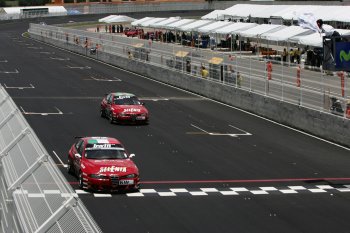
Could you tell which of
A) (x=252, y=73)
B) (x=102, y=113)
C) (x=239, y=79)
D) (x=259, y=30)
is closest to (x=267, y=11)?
(x=259, y=30)

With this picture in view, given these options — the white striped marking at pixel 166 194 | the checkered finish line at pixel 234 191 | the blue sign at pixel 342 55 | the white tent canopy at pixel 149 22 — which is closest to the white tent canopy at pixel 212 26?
the white tent canopy at pixel 149 22

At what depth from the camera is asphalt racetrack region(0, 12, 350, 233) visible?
66.2ft

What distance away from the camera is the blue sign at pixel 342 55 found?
1066 inches

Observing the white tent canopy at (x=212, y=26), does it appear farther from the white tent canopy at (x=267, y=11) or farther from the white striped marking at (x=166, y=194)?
the white striped marking at (x=166, y=194)

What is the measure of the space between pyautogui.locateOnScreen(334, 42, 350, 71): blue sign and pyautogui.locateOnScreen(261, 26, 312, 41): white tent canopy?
34.7 meters

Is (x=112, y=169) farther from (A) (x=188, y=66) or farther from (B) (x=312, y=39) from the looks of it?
(B) (x=312, y=39)

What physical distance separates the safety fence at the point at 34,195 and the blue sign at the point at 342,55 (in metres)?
17.1

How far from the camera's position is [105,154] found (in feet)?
80.0

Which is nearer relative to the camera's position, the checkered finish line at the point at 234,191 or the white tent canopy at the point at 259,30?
the checkered finish line at the point at 234,191

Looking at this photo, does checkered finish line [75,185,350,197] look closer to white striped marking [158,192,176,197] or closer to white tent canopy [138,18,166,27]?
white striped marking [158,192,176,197]

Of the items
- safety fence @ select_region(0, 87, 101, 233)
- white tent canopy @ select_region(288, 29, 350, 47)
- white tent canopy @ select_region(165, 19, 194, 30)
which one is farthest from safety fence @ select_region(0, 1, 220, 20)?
safety fence @ select_region(0, 87, 101, 233)

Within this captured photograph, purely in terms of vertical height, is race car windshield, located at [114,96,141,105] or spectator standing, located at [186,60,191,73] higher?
spectator standing, located at [186,60,191,73]

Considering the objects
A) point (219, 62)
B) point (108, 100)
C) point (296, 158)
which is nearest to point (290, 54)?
point (219, 62)

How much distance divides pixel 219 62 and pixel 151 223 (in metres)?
31.4
